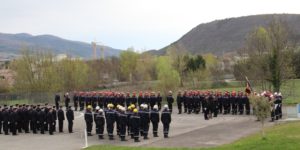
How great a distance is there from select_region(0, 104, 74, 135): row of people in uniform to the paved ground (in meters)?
0.61

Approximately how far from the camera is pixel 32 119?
2866cm

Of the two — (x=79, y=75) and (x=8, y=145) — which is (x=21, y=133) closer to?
(x=8, y=145)

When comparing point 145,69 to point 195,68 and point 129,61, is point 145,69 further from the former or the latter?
point 195,68

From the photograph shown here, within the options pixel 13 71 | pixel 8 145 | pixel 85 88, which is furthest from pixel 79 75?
pixel 8 145

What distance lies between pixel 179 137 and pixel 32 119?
32.4 ft

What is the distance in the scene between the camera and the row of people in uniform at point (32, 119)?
1099 inches

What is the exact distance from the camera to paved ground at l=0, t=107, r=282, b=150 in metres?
22.5

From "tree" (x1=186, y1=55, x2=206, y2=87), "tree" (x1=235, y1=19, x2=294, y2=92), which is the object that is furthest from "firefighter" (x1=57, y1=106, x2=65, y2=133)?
"tree" (x1=186, y1=55, x2=206, y2=87)

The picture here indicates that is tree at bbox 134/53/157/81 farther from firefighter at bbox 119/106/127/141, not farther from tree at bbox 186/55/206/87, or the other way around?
firefighter at bbox 119/106/127/141

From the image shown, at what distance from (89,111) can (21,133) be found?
5862 mm

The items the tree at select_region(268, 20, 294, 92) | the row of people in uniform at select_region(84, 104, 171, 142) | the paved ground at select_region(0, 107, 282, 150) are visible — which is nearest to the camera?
the paved ground at select_region(0, 107, 282, 150)

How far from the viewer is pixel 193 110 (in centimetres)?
3650

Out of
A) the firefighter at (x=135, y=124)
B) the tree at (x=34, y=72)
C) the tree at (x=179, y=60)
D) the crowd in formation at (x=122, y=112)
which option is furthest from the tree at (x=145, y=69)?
the firefighter at (x=135, y=124)

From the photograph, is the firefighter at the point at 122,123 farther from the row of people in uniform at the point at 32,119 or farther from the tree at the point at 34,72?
the tree at the point at 34,72
